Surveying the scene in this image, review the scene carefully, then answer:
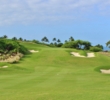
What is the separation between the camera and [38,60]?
36.8 metres

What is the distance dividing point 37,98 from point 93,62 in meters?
28.2

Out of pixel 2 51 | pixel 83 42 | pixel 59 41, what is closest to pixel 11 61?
pixel 2 51

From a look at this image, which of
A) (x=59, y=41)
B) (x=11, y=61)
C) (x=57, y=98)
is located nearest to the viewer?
(x=57, y=98)

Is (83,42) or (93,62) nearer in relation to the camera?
(93,62)

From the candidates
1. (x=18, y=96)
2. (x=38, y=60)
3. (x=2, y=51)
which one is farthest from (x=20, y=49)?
(x=18, y=96)

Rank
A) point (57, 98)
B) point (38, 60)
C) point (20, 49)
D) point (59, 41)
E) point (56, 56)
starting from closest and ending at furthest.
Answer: point (57, 98)
point (38, 60)
point (56, 56)
point (20, 49)
point (59, 41)

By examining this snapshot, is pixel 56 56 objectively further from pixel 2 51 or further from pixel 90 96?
pixel 90 96

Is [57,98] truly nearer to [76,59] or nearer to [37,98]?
[37,98]

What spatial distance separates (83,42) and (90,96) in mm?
87594

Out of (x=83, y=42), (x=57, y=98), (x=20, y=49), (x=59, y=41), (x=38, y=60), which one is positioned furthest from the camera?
(x=59, y=41)

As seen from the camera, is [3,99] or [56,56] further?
[56,56]

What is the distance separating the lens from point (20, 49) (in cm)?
4228

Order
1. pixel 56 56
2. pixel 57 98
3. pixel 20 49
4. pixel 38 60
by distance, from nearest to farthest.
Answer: pixel 57 98, pixel 38 60, pixel 56 56, pixel 20 49

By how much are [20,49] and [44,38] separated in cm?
6533
